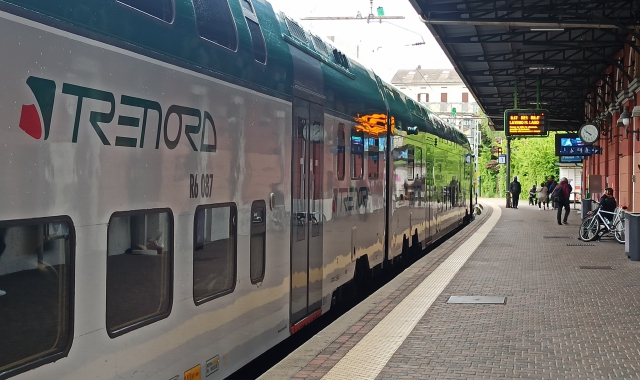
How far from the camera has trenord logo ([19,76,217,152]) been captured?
3621 millimetres

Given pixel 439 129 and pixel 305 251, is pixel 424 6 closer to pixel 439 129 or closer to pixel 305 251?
pixel 439 129

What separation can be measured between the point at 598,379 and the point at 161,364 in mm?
3716

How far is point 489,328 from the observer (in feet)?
29.4

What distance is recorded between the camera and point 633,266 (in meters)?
15.4

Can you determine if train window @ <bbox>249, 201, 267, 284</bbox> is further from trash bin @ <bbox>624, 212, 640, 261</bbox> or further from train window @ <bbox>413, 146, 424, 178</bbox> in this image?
trash bin @ <bbox>624, 212, 640, 261</bbox>

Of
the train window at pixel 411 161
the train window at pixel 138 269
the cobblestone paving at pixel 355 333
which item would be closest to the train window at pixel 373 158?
the cobblestone paving at pixel 355 333

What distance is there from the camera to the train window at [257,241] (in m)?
6.46

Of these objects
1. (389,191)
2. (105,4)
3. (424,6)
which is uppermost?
(424,6)

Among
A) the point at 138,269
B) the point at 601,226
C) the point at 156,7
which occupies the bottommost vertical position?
the point at 601,226

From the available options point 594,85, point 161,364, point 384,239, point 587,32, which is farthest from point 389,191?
point 594,85

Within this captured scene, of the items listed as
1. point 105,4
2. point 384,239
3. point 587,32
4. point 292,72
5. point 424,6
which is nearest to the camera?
point 105,4

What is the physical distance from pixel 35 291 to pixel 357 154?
280 inches

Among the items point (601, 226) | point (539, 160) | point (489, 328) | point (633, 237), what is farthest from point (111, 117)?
point (539, 160)

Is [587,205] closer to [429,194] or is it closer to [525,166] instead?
[429,194]
